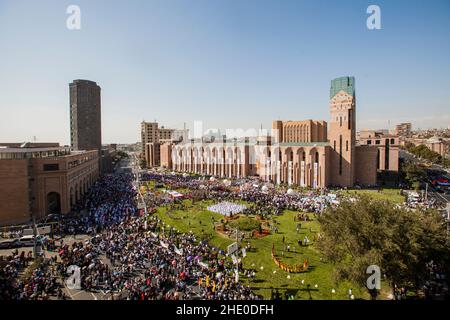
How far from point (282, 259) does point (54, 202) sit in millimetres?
32917

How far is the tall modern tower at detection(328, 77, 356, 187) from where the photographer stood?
5147cm

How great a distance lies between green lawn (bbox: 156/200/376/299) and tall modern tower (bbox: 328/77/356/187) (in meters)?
24.6

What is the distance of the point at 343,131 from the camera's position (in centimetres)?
5234

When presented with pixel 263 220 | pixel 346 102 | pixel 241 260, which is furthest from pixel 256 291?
pixel 346 102

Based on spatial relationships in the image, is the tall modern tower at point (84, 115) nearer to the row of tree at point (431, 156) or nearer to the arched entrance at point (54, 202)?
the arched entrance at point (54, 202)

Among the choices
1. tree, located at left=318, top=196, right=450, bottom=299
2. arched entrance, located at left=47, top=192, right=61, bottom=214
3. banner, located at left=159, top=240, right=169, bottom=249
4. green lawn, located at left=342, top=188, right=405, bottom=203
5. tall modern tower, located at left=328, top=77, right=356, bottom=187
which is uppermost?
tall modern tower, located at left=328, top=77, right=356, bottom=187

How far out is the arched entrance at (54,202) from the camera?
34597mm

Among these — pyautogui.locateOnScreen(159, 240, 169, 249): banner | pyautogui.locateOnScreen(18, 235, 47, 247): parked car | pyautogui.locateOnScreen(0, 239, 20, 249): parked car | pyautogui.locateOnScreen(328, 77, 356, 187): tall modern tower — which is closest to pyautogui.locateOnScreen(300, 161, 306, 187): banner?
pyautogui.locateOnScreen(328, 77, 356, 187): tall modern tower

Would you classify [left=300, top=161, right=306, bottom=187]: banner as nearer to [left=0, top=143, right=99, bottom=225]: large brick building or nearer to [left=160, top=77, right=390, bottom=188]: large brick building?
[left=160, top=77, right=390, bottom=188]: large brick building

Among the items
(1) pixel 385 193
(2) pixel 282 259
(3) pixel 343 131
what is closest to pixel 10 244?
(2) pixel 282 259

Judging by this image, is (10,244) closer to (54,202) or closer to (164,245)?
(54,202)

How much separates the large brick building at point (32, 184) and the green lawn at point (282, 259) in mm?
14337
